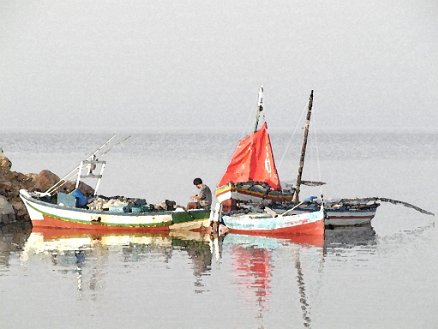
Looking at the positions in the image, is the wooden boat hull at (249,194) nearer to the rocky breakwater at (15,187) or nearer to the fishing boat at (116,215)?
the rocky breakwater at (15,187)

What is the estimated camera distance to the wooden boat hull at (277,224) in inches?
1731

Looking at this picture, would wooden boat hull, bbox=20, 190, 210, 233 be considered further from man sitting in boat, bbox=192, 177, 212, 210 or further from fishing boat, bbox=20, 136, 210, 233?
man sitting in boat, bbox=192, 177, 212, 210

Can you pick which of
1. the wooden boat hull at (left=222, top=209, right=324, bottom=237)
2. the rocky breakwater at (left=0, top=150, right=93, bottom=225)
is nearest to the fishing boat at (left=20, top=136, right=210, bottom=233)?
the wooden boat hull at (left=222, top=209, right=324, bottom=237)

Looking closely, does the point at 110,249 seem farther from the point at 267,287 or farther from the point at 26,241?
the point at 267,287

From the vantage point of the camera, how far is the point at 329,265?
37.1 m

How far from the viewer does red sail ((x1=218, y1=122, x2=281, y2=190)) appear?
186 feet

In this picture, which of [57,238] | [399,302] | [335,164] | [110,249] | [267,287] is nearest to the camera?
[399,302]

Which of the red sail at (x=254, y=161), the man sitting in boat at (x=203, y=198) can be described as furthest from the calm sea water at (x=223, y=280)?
the red sail at (x=254, y=161)

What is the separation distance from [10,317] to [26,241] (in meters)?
15.5

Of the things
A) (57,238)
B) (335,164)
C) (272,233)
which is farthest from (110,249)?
(335,164)

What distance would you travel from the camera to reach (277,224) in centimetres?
4512

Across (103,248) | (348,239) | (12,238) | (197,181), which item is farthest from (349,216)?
(12,238)

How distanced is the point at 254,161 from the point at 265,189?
3315 mm

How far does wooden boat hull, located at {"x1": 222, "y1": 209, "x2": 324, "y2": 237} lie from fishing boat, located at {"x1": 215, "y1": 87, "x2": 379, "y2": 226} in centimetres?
147
